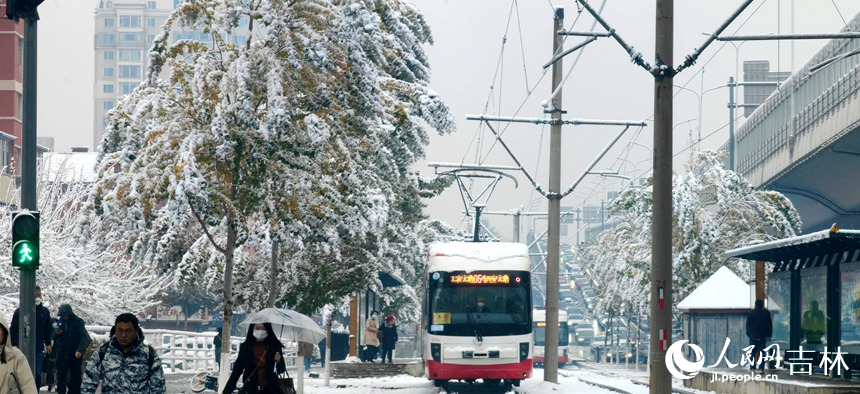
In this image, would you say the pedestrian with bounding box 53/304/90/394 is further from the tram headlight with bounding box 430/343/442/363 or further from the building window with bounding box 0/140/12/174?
the building window with bounding box 0/140/12/174

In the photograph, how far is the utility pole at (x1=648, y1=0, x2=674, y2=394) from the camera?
55.0ft

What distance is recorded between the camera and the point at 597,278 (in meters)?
89.1

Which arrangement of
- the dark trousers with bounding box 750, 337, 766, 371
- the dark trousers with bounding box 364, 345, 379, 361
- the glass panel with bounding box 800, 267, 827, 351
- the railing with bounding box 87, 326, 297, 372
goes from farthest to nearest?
the dark trousers with bounding box 364, 345, 379, 361 < the railing with bounding box 87, 326, 297, 372 < the dark trousers with bounding box 750, 337, 766, 371 < the glass panel with bounding box 800, 267, 827, 351

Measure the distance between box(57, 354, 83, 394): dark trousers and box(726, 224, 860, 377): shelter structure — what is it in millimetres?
10948

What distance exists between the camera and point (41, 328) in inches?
816

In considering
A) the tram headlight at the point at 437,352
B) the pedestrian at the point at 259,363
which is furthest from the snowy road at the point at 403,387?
the pedestrian at the point at 259,363

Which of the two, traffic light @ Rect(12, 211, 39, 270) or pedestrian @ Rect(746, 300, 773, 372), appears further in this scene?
pedestrian @ Rect(746, 300, 773, 372)

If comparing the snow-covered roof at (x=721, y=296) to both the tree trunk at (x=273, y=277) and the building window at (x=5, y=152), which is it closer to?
the tree trunk at (x=273, y=277)

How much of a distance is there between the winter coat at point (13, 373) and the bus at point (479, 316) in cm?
2087

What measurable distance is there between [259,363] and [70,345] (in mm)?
7732

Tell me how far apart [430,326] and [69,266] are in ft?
49.6

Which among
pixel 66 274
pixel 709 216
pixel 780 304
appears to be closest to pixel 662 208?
pixel 780 304

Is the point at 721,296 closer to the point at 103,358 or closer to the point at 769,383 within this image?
the point at 769,383

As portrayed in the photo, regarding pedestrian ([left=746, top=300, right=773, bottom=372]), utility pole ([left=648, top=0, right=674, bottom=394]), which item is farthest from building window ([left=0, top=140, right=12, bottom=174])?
utility pole ([left=648, top=0, right=674, bottom=394])
